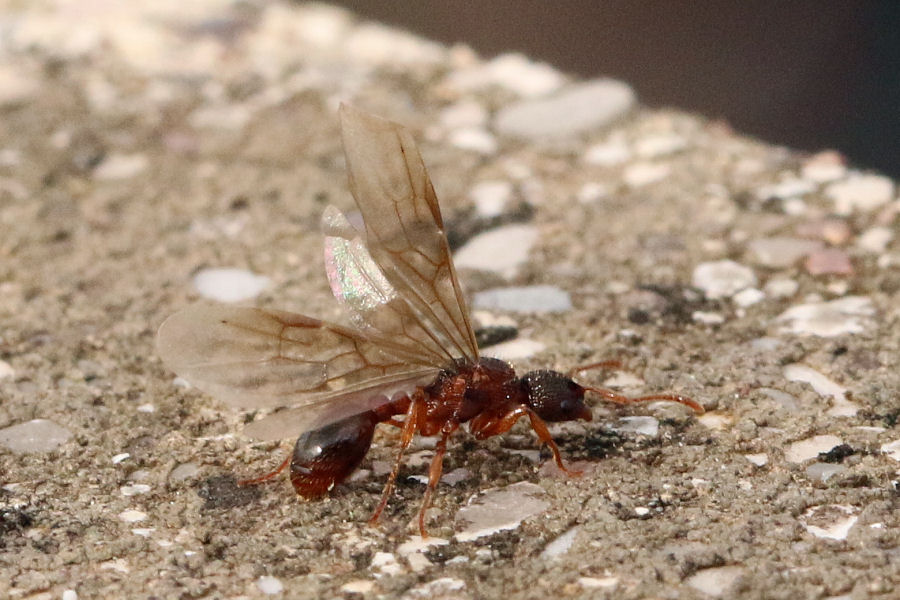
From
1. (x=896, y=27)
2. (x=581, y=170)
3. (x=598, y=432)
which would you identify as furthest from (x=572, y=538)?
(x=896, y=27)

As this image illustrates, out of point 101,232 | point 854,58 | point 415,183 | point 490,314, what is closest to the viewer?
point 415,183

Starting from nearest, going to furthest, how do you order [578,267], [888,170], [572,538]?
[572,538], [578,267], [888,170]

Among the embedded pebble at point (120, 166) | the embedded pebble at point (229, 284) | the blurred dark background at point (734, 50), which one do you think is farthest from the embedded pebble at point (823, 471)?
the blurred dark background at point (734, 50)

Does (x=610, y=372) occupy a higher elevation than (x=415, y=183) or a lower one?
lower

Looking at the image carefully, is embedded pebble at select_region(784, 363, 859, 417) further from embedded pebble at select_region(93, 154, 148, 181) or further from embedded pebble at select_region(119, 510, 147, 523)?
embedded pebble at select_region(93, 154, 148, 181)

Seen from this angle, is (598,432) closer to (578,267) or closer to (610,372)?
(610,372)

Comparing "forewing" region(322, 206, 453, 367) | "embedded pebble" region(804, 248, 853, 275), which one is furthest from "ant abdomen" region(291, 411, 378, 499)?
"embedded pebble" region(804, 248, 853, 275)

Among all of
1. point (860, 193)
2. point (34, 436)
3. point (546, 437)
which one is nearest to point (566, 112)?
point (860, 193)
